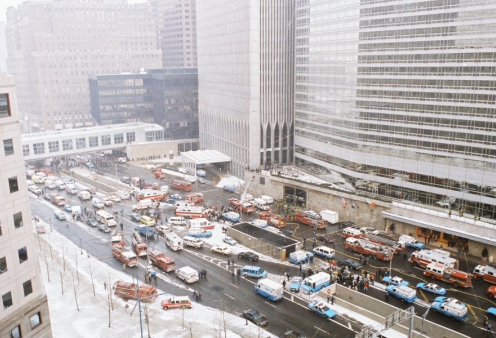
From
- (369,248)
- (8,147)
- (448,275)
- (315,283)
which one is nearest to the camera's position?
(8,147)

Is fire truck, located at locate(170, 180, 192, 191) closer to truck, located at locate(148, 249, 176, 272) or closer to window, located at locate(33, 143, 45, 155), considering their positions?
truck, located at locate(148, 249, 176, 272)

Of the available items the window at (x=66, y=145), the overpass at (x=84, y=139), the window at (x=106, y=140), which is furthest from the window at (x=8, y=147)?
the window at (x=106, y=140)

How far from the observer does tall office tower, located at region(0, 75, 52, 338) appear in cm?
3425

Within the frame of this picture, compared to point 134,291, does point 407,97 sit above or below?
above

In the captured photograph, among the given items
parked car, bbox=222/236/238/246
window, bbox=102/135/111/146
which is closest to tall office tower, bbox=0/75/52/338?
parked car, bbox=222/236/238/246

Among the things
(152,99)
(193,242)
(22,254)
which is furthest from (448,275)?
(152,99)

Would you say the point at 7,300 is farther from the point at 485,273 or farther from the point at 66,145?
the point at 66,145

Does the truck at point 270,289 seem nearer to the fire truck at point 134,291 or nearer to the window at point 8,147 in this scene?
the fire truck at point 134,291

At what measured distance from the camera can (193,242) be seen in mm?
66250

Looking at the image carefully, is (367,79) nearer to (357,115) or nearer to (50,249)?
(357,115)

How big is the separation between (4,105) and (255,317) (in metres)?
29.4

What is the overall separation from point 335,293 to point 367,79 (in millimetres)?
40364

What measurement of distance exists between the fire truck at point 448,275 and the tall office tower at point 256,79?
52017mm

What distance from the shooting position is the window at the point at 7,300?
1356 inches
